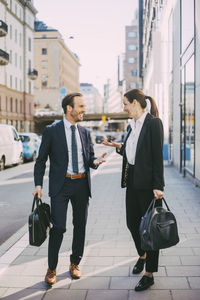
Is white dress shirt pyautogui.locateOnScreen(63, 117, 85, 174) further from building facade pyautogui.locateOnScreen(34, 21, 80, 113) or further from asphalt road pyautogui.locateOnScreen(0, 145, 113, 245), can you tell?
building facade pyautogui.locateOnScreen(34, 21, 80, 113)

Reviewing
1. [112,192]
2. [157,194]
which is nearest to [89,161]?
[157,194]

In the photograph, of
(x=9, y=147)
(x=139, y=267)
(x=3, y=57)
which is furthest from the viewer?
(x=3, y=57)

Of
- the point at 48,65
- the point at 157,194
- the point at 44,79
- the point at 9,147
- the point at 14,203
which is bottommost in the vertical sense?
the point at 14,203

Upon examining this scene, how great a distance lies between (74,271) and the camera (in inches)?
173

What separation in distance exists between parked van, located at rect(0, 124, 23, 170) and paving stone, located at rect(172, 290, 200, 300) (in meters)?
15.0

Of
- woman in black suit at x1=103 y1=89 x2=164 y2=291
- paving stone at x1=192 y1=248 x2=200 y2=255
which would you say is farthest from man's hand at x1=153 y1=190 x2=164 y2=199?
paving stone at x1=192 y1=248 x2=200 y2=255

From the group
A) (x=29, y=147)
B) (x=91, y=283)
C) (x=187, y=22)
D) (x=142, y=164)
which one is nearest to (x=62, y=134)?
(x=142, y=164)

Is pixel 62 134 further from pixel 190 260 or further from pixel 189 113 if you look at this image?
pixel 189 113

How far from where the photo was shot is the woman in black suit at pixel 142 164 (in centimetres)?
408

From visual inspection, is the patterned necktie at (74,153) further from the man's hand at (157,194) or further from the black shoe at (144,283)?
the black shoe at (144,283)

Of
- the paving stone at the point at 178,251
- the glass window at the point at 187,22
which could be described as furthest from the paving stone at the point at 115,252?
the glass window at the point at 187,22

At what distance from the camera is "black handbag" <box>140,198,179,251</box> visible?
12.6 feet

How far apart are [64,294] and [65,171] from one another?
1.14 m

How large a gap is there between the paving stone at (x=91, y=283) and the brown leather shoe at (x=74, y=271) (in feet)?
0.19
